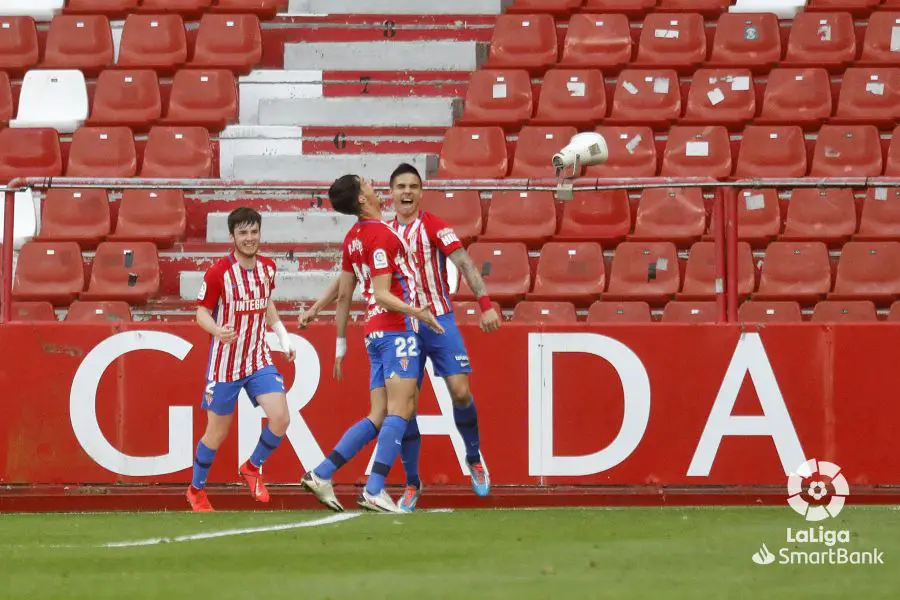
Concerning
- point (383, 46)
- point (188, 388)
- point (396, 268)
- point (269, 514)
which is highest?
point (383, 46)

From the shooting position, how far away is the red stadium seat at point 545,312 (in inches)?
421

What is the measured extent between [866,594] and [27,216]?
288 inches

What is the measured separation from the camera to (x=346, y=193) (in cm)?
903

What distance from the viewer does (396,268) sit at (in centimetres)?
913

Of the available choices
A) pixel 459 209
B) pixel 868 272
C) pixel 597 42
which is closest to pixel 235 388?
pixel 459 209

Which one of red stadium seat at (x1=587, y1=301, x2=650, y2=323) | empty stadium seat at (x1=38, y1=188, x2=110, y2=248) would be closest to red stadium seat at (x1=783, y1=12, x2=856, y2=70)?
red stadium seat at (x1=587, y1=301, x2=650, y2=323)

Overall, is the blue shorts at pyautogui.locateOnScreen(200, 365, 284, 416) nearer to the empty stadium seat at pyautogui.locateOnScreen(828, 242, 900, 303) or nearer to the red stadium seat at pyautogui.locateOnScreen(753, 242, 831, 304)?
the red stadium seat at pyautogui.locateOnScreen(753, 242, 831, 304)

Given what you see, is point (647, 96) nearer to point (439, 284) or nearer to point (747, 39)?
point (747, 39)

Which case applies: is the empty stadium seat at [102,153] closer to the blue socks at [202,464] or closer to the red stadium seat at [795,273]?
the blue socks at [202,464]

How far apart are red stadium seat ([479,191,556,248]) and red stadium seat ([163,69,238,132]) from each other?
401 cm

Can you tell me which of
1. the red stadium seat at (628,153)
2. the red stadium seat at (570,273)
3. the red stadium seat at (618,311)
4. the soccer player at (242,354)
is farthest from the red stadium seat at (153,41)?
the soccer player at (242,354)

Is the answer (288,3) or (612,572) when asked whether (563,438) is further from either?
(288,3)

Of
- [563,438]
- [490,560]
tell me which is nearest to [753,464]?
[563,438]

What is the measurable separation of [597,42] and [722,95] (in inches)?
55.3
